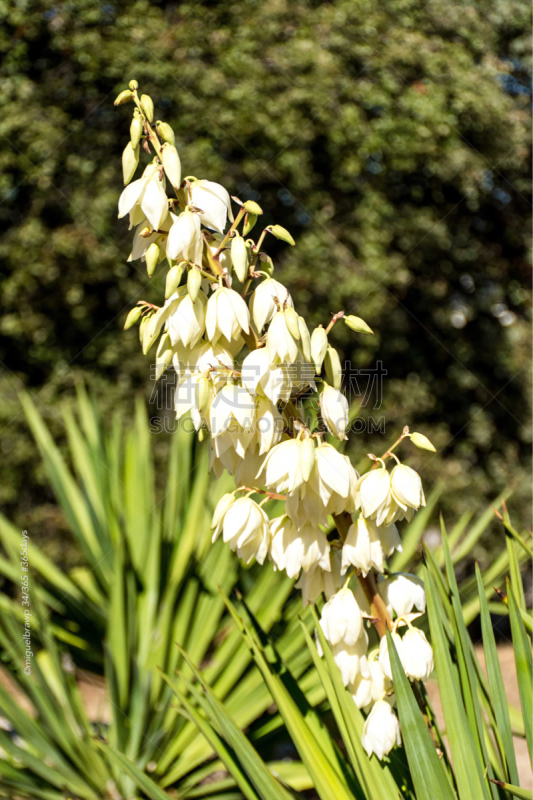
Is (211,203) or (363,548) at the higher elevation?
(211,203)

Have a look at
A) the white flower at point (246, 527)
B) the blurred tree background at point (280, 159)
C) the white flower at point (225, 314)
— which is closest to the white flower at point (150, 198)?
the white flower at point (225, 314)

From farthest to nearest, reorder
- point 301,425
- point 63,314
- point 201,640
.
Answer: point 63,314
point 201,640
point 301,425

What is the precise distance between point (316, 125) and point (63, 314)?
64.7 inches

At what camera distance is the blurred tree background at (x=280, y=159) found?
2938mm

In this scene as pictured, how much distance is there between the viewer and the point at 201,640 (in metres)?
1.45

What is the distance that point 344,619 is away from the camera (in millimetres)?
649

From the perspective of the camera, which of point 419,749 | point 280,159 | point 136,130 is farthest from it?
point 280,159

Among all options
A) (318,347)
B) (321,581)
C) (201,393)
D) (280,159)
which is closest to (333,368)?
(318,347)

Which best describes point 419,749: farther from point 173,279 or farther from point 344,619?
point 173,279

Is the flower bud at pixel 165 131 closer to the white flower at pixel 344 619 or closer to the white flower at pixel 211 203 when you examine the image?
the white flower at pixel 211 203

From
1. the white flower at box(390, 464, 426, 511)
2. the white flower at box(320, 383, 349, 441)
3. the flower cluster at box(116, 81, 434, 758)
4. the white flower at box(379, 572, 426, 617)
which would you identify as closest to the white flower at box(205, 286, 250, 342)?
the flower cluster at box(116, 81, 434, 758)

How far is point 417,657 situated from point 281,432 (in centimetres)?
28

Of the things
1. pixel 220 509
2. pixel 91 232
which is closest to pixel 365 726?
pixel 220 509

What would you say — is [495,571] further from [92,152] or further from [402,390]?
[92,152]
